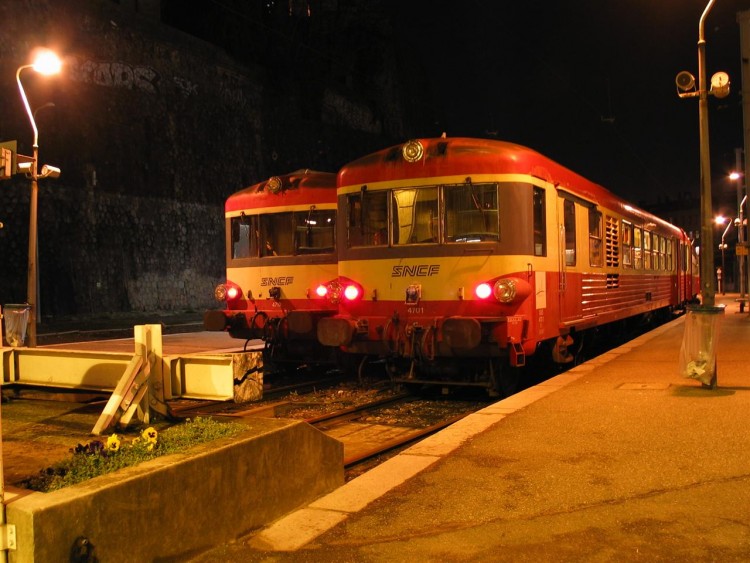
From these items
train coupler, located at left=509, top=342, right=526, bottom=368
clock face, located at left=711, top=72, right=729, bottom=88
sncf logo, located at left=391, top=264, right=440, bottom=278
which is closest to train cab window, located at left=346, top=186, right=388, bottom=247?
sncf logo, located at left=391, top=264, right=440, bottom=278

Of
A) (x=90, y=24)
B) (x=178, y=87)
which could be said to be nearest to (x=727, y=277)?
(x=178, y=87)

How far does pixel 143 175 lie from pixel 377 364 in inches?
923

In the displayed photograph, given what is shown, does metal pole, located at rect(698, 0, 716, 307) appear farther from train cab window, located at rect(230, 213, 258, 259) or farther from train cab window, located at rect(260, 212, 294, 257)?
train cab window, located at rect(230, 213, 258, 259)

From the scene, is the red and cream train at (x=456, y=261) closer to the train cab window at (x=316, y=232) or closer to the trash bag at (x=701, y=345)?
the train cab window at (x=316, y=232)

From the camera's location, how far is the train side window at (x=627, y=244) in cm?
1444

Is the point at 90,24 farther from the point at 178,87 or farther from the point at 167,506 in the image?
the point at 167,506

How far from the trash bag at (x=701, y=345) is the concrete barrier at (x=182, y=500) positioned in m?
5.40

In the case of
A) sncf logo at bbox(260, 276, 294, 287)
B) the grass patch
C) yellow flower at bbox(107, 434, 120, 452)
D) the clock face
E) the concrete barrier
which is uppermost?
the clock face

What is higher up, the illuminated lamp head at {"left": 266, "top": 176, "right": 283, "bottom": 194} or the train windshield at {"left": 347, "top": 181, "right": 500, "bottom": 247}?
the illuminated lamp head at {"left": 266, "top": 176, "right": 283, "bottom": 194}

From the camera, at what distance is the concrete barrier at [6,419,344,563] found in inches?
130

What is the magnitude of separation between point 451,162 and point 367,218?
149cm

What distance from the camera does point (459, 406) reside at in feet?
32.0

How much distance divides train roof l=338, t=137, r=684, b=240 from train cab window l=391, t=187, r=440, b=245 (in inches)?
9.8

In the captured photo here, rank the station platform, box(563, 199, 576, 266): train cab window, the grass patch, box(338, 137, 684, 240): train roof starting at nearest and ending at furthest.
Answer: the grass patch < the station platform < box(338, 137, 684, 240): train roof < box(563, 199, 576, 266): train cab window
